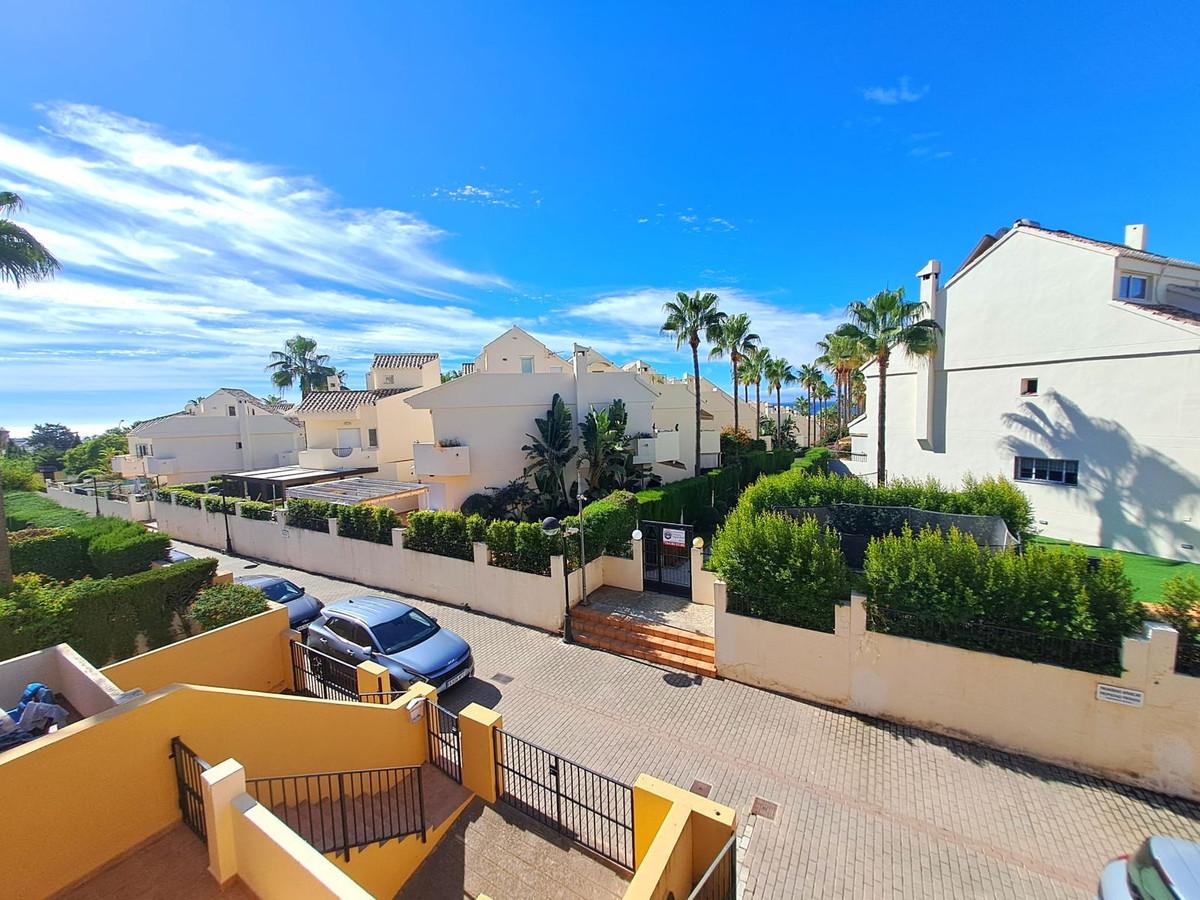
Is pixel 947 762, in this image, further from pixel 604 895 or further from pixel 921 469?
pixel 921 469

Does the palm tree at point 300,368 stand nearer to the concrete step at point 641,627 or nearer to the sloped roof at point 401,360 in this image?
the sloped roof at point 401,360

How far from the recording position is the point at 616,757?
823cm

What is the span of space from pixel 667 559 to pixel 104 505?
1418 inches

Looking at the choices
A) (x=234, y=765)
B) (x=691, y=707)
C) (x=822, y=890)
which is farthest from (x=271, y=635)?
(x=822, y=890)

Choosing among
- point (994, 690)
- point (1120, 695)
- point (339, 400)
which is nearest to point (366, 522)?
point (339, 400)

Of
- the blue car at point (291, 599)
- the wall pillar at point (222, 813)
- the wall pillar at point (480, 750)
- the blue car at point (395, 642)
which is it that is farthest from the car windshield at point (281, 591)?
the wall pillar at point (222, 813)

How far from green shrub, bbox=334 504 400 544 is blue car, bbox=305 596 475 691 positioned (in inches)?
212

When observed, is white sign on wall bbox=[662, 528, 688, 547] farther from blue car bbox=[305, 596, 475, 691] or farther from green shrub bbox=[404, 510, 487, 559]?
blue car bbox=[305, 596, 475, 691]

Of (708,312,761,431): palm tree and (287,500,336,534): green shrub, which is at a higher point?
(708,312,761,431): palm tree

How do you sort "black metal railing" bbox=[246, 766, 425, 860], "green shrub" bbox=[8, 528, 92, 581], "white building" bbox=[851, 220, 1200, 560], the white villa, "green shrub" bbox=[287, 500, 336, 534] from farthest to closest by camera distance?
1. the white villa
2. "green shrub" bbox=[287, 500, 336, 534]
3. "green shrub" bbox=[8, 528, 92, 581]
4. "white building" bbox=[851, 220, 1200, 560]
5. "black metal railing" bbox=[246, 766, 425, 860]

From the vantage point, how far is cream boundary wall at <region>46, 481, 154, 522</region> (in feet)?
88.8

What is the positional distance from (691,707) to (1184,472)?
58.6ft

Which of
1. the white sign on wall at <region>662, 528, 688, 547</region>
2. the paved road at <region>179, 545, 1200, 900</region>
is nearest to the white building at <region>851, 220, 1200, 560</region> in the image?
the paved road at <region>179, 545, 1200, 900</region>

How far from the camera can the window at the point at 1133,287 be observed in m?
16.3
